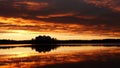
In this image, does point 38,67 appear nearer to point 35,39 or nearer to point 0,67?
point 0,67

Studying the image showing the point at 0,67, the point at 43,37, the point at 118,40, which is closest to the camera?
the point at 0,67

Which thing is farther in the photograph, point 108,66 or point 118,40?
point 118,40

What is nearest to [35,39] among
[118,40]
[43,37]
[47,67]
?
[43,37]

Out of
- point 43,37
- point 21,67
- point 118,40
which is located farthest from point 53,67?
point 118,40

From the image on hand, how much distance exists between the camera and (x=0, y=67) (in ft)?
85.9

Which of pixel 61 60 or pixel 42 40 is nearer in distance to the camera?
pixel 61 60

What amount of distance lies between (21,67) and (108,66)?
7541 millimetres

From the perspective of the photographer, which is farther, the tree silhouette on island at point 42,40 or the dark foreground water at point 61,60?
the tree silhouette on island at point 42,40

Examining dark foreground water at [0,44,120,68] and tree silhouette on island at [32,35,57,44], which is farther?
tree silhouette on island at [32,35,57,44]

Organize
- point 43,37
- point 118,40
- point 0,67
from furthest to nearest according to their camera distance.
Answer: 1. point 118,40
2. point 43,37
3. point 0,67

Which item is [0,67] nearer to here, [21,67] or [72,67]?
[21,67]

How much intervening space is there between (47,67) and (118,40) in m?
154

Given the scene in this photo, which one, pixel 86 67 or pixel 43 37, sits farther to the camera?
pixel 43 37

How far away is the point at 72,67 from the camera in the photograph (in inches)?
1043
